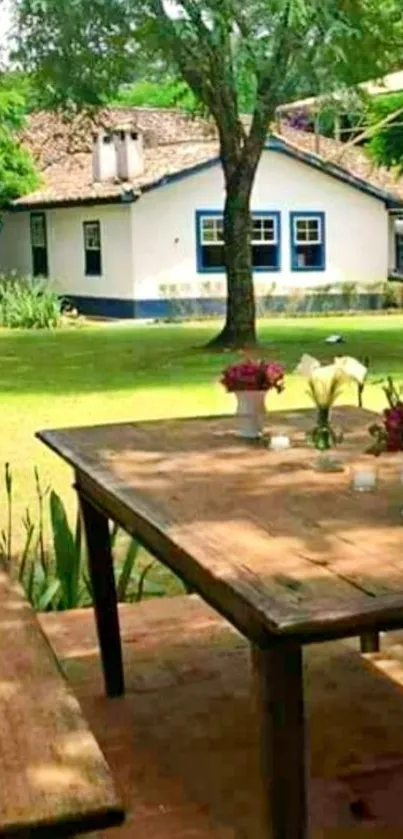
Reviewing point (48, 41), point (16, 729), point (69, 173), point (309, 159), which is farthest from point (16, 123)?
point (16, 729)

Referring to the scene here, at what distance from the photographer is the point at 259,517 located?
2658 millimetres

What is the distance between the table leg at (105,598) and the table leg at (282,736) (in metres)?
1.55

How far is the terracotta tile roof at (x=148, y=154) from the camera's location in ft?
73.7

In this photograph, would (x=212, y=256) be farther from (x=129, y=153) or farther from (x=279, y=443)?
(x=279, y=443)

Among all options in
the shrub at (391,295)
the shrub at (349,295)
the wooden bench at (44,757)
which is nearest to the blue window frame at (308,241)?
the shrub at (349,295)

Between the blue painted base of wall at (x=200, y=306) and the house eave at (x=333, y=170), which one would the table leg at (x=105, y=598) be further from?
the house eave at (x=333, y=170)

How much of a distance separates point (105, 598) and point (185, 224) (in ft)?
→ 63.8

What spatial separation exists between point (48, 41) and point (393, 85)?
7.59 meters

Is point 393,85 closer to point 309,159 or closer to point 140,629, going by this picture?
point 140,629

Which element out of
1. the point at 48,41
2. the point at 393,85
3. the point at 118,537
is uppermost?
the point at 48,41

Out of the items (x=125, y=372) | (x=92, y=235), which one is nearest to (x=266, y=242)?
(x=92, y=235)

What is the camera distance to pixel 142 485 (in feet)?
9.96

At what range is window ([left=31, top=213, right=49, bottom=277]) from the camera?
24903mm

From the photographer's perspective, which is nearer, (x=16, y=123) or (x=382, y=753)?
(x=382, y=753)
